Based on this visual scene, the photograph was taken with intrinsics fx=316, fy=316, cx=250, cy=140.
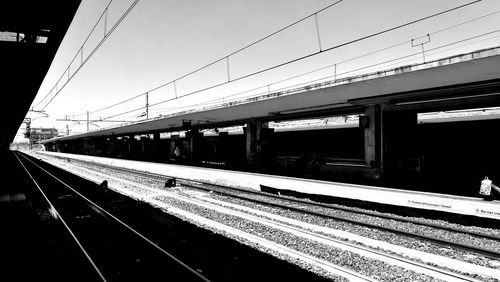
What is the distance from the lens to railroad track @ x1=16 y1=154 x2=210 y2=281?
231 inches

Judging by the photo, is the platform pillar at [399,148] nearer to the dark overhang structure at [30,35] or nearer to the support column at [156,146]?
the dark overhang structure at [30,35]

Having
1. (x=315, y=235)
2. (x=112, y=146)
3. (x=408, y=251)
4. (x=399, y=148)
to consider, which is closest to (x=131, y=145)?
(x=112, y=146)

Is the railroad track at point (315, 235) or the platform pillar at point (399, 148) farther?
the platform pillar at point (399, 148)

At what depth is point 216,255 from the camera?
6805 millimetres

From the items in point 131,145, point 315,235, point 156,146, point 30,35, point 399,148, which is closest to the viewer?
point 30,35

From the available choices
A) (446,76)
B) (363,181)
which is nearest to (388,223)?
(446,76)

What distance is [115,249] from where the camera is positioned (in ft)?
24.0

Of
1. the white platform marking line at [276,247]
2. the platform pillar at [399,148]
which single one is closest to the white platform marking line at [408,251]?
the white platform marking line at [276,247]

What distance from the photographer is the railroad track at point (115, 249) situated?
5.87 m

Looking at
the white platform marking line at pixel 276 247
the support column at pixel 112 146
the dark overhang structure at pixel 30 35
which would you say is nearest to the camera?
the dark overhang structure at pixel 30 35

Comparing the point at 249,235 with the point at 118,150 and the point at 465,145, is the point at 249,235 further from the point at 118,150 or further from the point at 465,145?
the point at 118,150

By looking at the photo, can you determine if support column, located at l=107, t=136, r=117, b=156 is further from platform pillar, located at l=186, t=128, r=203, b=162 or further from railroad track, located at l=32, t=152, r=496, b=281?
railroad track, located at l=32, t=152, r=496, b=281

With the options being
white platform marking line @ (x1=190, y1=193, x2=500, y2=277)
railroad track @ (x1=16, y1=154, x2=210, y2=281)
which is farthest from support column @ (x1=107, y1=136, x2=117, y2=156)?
white platform marking line @ (x1=190, y1=193, x2=500, y2=277)

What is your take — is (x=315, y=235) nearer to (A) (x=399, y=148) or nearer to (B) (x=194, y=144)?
(A) (x=399, y=148)
